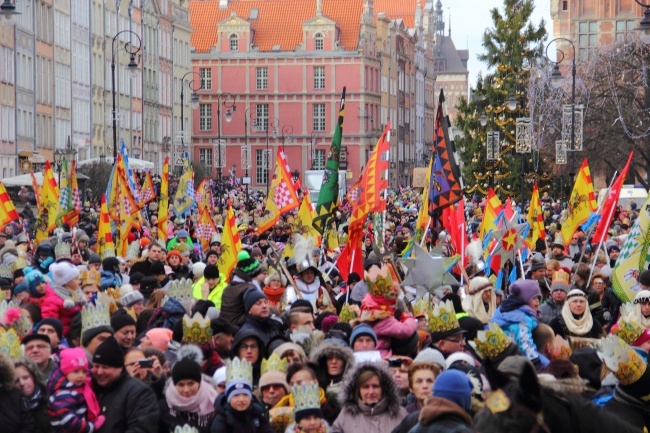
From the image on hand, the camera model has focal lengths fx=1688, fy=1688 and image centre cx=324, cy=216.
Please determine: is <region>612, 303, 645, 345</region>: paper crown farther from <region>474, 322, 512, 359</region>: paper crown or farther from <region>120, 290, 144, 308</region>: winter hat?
<region>120, 290, 144, 308</region>: winter hat

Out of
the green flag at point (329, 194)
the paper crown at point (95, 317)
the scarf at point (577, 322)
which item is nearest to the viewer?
the paper crown at point (95, 317)

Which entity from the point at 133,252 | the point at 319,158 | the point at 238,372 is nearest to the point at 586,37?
the point at 319,158

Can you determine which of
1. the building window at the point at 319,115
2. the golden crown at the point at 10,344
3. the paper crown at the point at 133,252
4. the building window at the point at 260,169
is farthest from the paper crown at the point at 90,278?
the building window at the point at 319,115

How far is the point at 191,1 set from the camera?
113 meters

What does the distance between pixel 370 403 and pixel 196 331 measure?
2.20 m

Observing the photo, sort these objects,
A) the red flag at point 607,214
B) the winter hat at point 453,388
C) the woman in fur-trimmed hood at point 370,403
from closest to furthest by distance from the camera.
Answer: the winter hat at point 453,388 → the woman in fur-trimmed hood at point 370,403 → the red flag at point 607,214

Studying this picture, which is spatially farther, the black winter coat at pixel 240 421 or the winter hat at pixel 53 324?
the winter hat at pixel 53 324

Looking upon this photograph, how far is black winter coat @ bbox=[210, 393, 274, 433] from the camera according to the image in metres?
8.02

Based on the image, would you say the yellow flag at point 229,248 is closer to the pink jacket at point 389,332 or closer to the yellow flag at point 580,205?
the yellow flag at point 580,205

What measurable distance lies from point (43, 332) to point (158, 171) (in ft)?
237

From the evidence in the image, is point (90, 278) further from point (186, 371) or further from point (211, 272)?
point (186, 371)

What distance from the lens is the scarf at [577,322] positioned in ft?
38.7

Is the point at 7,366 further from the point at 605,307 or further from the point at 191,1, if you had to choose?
the point at 191,1

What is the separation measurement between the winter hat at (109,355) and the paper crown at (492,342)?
6.18ft
